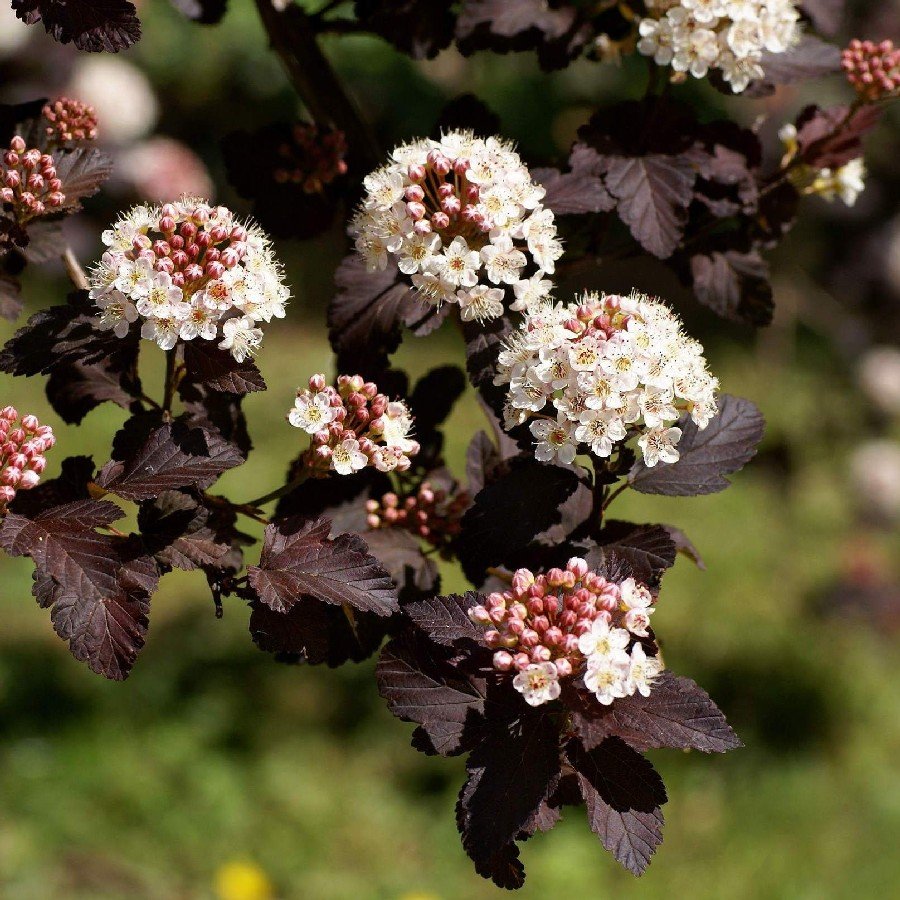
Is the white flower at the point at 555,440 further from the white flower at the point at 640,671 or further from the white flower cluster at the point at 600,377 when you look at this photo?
the white flower at the point at 640,671

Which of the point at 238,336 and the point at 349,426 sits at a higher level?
the point at 238,336

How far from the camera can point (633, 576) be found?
1311mm

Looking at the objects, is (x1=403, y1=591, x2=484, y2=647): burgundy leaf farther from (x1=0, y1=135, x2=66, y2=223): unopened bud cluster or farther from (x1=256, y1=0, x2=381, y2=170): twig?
(x1=256, y1=0, x2=381, y2=170): twig

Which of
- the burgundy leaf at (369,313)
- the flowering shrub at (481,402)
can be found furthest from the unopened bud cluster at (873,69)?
the burgundy leaf at (369,313)

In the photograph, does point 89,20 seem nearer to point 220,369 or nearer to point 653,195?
point 220,369

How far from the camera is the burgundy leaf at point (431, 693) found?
3.92ft

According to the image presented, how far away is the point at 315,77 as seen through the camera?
1845 mm

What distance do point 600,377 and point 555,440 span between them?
95 millimetres

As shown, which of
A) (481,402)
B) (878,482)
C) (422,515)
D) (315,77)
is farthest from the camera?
(878,482)

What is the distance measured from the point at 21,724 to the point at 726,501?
307 centimetres

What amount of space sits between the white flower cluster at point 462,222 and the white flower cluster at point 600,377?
73 millimetres

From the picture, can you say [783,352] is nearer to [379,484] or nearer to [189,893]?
[189,893]

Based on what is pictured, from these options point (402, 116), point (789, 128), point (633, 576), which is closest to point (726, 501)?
point (402, 116)

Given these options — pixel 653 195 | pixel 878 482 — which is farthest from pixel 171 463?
pixel 878 482
